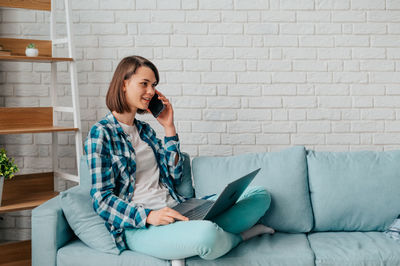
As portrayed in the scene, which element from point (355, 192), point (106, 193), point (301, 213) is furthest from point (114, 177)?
point (355, 192)

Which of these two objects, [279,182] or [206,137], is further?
[206,137]

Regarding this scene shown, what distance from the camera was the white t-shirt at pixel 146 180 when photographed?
6.93 ft

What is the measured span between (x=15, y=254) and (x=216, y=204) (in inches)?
56.1

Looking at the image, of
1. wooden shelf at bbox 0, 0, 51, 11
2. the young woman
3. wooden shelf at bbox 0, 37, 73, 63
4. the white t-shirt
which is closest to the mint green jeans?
the young woman

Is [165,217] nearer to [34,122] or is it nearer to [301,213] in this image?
[301,213]

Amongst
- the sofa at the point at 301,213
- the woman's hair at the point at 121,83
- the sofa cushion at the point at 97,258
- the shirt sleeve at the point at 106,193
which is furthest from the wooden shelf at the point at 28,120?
the sofa cushion at the point at 97,258

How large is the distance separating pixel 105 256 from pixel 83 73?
141 cm

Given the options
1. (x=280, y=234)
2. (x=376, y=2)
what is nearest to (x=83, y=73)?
(x=280, y=234)

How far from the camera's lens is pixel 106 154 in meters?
2.01

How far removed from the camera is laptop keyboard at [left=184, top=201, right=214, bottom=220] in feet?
6.29

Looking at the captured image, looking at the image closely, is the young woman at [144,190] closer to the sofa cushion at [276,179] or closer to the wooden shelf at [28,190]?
the sofa cushion at [276,179]

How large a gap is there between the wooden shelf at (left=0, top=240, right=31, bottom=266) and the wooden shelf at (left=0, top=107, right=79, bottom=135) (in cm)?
66

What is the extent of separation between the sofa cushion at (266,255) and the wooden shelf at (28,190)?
116 cm

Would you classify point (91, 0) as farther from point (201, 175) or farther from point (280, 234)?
point (280, 234)
